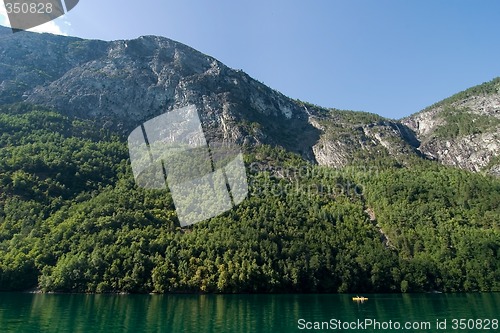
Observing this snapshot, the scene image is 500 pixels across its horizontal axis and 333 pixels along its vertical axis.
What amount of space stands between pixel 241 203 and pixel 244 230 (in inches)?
681

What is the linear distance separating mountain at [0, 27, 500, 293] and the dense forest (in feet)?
1.34

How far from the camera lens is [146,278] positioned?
72375 mm

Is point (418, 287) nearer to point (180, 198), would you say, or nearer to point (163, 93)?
point (180, 198)

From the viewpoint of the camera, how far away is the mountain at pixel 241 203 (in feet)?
251

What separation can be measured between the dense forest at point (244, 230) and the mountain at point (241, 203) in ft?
1.34

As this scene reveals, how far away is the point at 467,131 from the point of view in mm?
166125


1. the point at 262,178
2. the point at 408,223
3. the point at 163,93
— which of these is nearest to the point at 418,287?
the point at 408,223

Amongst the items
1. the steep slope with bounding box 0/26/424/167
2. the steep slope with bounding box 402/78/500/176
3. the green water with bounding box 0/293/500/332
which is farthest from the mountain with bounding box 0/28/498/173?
the green water with bounding box 0/293/500/332

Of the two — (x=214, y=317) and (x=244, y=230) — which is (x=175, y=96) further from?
(x=214, y=317)

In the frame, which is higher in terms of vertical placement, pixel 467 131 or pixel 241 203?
pixel 467 131

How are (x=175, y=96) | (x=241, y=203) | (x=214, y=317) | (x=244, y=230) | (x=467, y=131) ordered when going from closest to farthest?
(x=214, y=317), (x=244, y=230), (x=241, y=203), (x=467, y=131), (x=175, y=96)

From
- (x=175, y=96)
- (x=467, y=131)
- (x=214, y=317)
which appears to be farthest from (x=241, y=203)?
(x=467, y=131)

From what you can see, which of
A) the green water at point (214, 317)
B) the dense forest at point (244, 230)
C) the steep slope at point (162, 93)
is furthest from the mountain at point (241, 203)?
the green water at point (214, 317)

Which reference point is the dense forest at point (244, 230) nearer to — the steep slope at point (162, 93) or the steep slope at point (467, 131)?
the steep slope at point (467, 131)
